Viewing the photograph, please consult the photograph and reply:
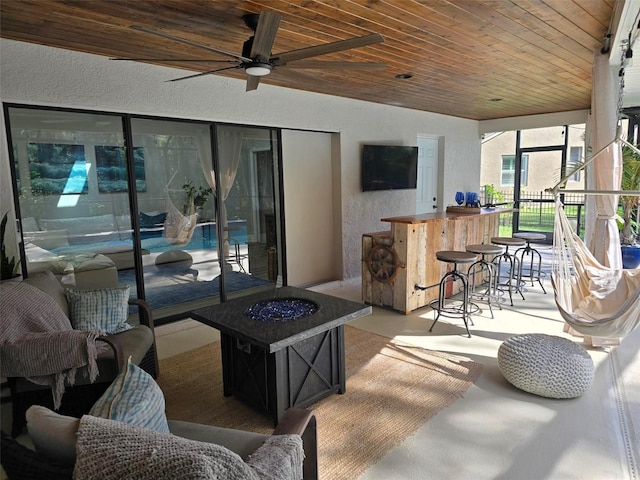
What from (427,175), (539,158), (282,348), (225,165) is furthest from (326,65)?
(539,158)

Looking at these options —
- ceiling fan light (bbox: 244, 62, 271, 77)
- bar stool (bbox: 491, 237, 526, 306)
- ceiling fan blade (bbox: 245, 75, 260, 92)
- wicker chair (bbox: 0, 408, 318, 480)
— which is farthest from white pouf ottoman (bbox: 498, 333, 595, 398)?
ceiling fan blade (bbox: 245, 75, 260, 92)

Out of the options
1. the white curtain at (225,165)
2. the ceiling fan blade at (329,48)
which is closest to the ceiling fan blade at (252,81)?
the ceiling fan blade at (329,48)

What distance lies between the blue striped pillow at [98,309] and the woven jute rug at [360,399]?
1.84 feet

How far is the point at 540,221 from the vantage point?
870cm

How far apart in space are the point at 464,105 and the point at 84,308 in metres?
5.65

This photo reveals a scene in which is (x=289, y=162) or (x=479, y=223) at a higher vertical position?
(x=289, y=162)

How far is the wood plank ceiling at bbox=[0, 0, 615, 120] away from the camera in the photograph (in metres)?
2.47

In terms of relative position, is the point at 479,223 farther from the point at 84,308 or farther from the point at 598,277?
the point at 84,308

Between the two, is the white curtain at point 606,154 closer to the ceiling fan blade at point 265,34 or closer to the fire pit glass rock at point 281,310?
the fire pit glass rock at point 281,310

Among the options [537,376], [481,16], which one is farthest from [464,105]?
[537,376]

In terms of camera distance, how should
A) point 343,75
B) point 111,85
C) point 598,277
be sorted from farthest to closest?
1. point 343,75
2. point 111,85
3. point 598,277

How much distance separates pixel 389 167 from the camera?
→ 19.8ft

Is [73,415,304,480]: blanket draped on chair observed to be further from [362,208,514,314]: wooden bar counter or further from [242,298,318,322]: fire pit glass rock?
[362,208,514,314]: wooden bar counter

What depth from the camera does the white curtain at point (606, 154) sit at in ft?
10.8
